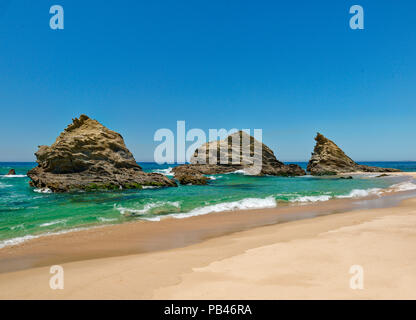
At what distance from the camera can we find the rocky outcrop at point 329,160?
196 feet

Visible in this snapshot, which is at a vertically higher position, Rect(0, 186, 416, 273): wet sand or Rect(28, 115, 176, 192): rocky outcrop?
Rect(28, 115, 176, 192): rocky outcrop

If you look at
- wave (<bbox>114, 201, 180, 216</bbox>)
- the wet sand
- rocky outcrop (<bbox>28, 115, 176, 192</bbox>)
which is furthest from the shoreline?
rocky outcrop (<bbox>28, 115, 176, 192</bbox>)

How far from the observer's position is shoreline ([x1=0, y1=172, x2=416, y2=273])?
6.52 m

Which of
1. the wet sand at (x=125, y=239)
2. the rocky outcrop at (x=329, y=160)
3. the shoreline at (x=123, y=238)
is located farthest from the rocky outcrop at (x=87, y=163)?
the rocky outcrop at (x=329, y=160)

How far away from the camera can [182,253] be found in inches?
250

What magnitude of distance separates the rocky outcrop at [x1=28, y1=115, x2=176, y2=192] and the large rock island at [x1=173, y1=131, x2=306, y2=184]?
1035 inches

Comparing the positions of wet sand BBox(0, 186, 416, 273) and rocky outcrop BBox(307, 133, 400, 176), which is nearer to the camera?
wet sand BBox(0, 186, 416, 273)

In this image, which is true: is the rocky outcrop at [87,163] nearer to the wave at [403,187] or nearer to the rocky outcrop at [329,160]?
the wave at [403,187]

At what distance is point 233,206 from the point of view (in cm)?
1515

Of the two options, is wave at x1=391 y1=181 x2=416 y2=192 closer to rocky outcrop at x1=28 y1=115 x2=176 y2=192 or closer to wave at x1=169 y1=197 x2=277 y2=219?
wave at x1=169 y1=197 x2=277 y2=219

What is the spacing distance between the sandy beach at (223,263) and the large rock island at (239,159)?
1827 inches

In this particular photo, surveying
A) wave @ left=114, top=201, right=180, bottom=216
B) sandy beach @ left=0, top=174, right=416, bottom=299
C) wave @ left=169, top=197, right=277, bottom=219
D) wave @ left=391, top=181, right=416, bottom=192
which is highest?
sandy beach @ left=0, top=174, right=416, bottom=299

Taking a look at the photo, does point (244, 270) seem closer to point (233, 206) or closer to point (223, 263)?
point (223, 263)

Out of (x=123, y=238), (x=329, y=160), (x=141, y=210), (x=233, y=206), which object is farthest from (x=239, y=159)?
(x=123, y=238)
